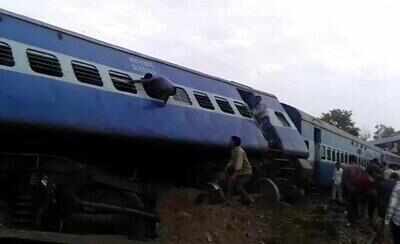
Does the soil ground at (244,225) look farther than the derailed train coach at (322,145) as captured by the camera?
No

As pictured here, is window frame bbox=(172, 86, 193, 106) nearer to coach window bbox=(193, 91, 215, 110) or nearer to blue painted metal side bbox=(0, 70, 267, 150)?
blue painted metal side bbox=(0, 70, 267, 150)

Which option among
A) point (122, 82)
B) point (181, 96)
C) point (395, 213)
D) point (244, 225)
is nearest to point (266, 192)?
point (244, 225)

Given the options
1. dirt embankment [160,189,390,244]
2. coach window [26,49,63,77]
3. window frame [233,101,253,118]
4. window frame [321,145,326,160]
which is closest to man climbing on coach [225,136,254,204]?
dirt embankment [160,189,390,244]

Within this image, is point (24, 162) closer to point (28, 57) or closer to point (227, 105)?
point (28, 57)

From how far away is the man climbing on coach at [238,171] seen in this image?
12039 millimetres

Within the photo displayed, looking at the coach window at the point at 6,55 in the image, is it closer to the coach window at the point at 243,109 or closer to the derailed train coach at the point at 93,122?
the derailed train coach at the point at 93,122

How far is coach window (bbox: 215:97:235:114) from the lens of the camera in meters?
12.5

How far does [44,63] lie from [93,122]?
0.97m

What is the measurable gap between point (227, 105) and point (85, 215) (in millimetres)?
5591

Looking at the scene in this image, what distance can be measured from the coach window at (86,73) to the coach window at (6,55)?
1141 millimetres

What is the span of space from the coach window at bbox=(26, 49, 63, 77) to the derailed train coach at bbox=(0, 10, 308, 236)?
2cm

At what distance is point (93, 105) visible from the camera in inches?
347

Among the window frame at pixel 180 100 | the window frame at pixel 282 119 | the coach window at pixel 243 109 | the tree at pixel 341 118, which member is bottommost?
the window frame at pixel 180 100

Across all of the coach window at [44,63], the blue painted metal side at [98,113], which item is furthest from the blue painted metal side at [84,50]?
the blue painted metal side at [98,113]
